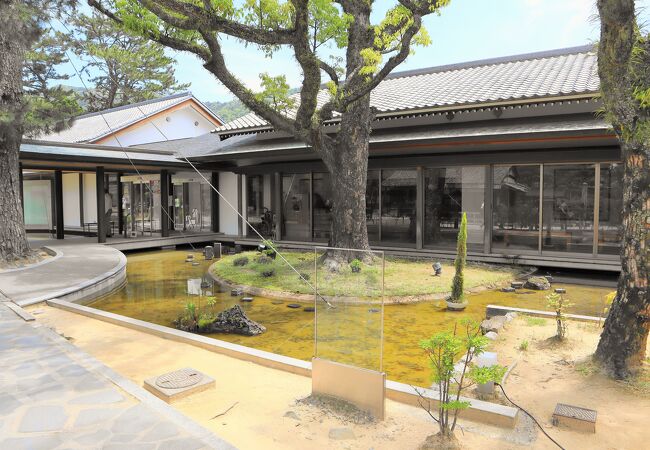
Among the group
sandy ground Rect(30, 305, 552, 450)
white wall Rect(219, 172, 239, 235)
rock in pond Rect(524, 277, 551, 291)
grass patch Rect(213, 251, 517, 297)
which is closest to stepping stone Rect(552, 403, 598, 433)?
sandy ground Rect(30, 305, 552, 450)

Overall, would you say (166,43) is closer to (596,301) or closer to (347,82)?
(347,82)

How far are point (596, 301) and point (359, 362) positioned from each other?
6.56 metres

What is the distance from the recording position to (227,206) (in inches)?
728

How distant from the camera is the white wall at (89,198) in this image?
2302 cm

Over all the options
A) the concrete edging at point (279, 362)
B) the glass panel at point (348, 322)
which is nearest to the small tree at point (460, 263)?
the glass panel at point (348, 322)

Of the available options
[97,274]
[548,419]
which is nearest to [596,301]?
[548,419]

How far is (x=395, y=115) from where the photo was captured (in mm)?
13031

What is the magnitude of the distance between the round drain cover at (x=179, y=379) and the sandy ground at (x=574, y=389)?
2.86m

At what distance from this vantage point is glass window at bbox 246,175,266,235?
17.4 meters

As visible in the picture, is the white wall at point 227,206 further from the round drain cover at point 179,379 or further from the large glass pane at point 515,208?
the round drain cover at point 179,379

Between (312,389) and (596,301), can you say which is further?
(596,301)

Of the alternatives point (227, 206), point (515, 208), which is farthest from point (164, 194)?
point (515, 208)

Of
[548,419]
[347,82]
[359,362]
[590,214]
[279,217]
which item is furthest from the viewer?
[279,217]

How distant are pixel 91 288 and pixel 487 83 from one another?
11.8 m
